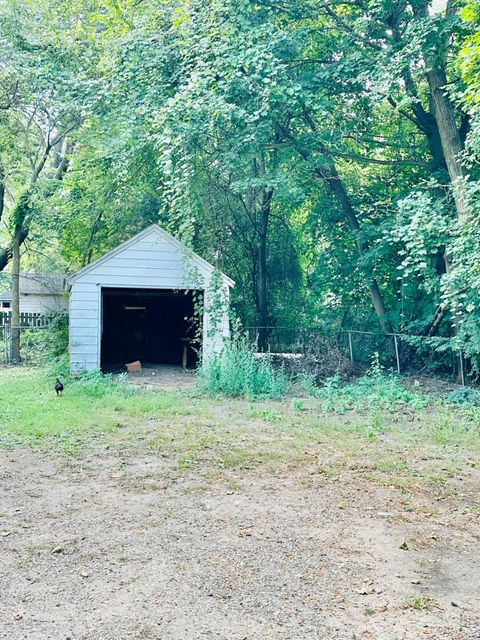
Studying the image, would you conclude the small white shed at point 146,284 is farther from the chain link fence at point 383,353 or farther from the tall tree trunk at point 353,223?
the tall tree trunk at point 353,223

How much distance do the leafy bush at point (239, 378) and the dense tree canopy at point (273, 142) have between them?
2.51 metres

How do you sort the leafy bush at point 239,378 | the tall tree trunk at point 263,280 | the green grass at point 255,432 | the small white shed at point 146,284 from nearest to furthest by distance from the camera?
the green grass at point 255,432 → the leafy bush at point 239,378 → the small white shed at point 146,284 → the tall tree trunk at point 263,280

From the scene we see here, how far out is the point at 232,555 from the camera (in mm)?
3213

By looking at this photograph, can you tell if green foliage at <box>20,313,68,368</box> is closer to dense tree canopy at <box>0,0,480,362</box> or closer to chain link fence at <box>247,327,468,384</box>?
dense tree canopy at <box>0,0,480,362</box>

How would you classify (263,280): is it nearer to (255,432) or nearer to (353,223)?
(353,223)

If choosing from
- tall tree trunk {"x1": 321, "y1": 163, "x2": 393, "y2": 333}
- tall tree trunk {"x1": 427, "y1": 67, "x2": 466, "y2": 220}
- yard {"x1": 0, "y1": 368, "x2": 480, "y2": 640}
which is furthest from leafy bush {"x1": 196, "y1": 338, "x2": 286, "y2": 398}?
tall tree trunk {"x1": 427, "y1": 67, "x2": 466, "y2": 220}

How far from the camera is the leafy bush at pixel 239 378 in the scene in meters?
9.31

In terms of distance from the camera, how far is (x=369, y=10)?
929cm

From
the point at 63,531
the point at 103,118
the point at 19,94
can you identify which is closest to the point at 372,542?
the point at 63,531

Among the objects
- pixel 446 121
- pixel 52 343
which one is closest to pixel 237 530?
pixel 446 121

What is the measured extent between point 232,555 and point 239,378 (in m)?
6.27

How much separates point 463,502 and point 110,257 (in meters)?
8.86

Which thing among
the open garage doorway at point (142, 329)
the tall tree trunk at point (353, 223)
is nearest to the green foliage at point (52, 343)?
the open garage doorway at point (142, 329)

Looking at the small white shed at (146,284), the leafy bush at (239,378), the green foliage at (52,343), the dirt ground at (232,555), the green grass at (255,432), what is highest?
the small white shed at (146,284)
